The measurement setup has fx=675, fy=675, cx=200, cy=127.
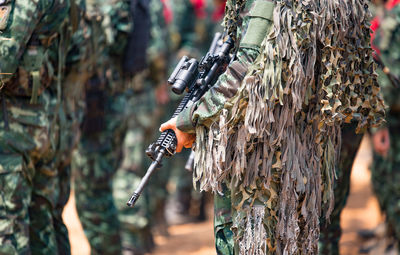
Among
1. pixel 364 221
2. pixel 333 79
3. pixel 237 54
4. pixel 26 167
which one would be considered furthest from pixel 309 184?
pixel 364 221

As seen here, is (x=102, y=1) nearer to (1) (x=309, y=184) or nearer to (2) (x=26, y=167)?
(2) (x=26, y=167)

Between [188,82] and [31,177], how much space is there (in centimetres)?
115

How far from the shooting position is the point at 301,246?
3197 mm

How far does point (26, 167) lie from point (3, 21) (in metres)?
0.83

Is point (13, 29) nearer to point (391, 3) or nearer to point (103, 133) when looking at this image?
point (103, 133)

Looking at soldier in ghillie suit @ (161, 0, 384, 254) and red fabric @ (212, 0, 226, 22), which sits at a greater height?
red fabric @ (212, 0, 226, 22)

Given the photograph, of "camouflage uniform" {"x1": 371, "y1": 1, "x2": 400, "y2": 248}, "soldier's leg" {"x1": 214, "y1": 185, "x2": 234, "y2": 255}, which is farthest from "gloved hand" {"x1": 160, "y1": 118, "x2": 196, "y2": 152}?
"camouflage uniform" {"x1": 371, "y1": 1, "x2": 400, "y2": 248}

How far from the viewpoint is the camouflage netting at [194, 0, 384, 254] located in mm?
2979

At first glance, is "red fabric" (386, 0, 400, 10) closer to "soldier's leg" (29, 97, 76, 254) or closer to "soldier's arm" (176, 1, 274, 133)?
"soldier's arm" (176, 1, 274, 133)

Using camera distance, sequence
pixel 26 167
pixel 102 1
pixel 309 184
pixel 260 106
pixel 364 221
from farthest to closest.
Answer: pixel 364 221
pixel 102 1
pixel 26 167
pixel 309 184
pixel 260 106

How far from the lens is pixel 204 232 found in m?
7.29

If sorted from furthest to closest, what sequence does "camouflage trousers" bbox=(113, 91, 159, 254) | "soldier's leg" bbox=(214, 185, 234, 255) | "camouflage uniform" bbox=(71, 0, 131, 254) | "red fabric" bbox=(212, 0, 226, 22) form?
1. "red fabric" bbox=(212, 0, 226, 22)
2. "camouflage trousers" bbox=(113, 91, 159, 254)
3. "camouflage uniform" bbox=(71, 0, 131, 254)
4. "soldier's leg" bbox=(214, 185, 234, 255)

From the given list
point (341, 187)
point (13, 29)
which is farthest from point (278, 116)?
point (13, 29)

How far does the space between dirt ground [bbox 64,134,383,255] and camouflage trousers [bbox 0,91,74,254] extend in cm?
230
